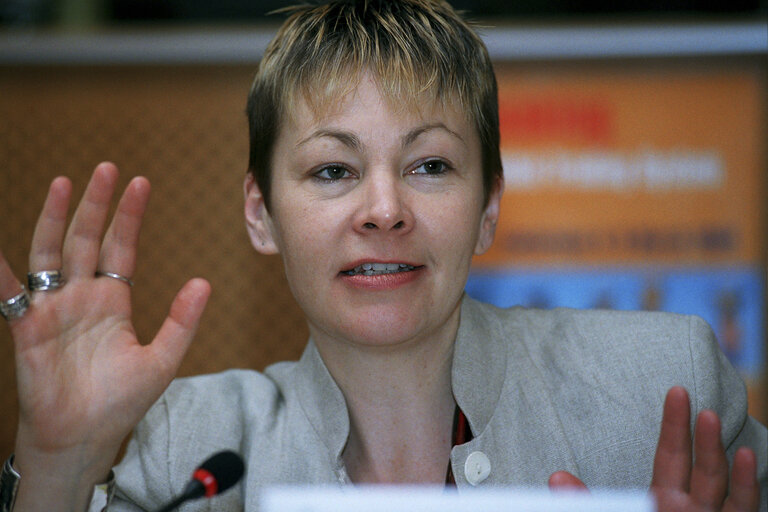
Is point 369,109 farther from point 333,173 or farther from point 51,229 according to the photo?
point 51,229

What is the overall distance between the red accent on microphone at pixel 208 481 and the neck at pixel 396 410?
0.47m

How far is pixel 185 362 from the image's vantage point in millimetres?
2545

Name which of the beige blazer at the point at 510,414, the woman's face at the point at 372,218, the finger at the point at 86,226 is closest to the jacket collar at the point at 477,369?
the beige blazer at the point at 510,414

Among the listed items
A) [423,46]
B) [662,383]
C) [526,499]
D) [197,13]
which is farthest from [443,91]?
[197,13]

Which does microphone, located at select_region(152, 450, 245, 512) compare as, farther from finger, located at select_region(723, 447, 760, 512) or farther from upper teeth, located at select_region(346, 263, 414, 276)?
finger, located at select_region(723, 447, 760, 512)

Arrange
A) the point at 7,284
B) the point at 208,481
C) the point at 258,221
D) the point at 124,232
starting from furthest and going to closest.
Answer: the point at 258,221 → the point at 124,232 → the point at 7,284 → the point at 208,481

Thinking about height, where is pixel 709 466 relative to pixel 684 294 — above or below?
above

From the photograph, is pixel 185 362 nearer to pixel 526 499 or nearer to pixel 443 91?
pixel 443 91

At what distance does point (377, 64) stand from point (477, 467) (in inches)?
27.5

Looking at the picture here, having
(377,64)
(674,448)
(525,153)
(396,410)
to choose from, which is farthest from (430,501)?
(525,153)

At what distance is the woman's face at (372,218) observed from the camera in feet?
3.93

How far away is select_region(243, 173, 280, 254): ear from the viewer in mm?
1443

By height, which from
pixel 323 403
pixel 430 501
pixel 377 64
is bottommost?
pixel 323 403

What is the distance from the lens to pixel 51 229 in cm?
111
